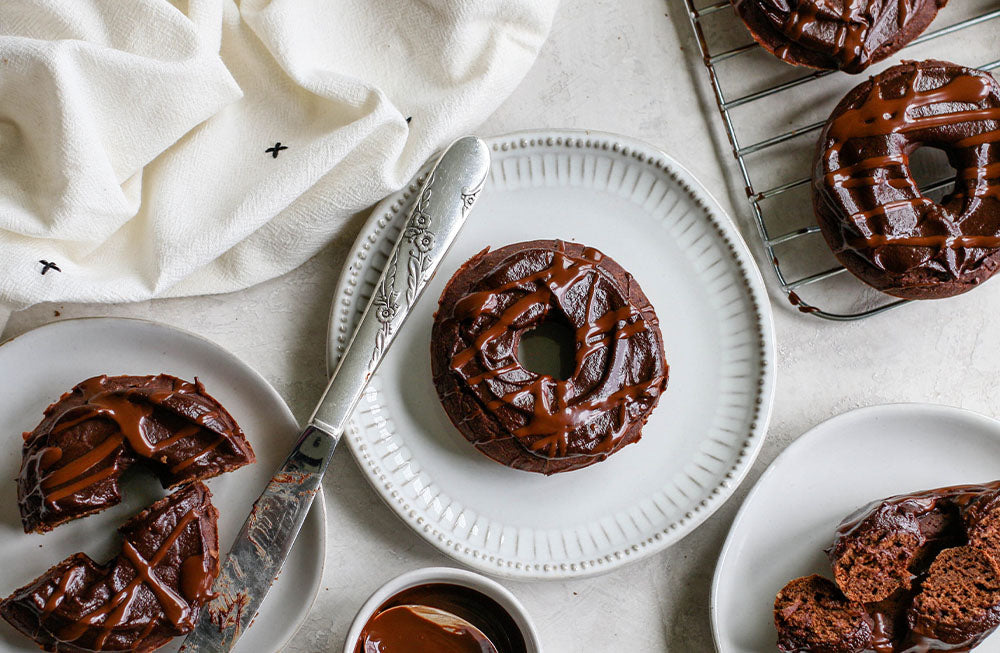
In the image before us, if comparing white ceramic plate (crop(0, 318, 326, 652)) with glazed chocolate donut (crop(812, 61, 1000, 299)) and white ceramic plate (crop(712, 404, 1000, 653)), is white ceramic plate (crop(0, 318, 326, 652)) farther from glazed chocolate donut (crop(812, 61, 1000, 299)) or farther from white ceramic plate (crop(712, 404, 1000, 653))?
glazed chocolate donut (crop(812, 61, 1000, 299))

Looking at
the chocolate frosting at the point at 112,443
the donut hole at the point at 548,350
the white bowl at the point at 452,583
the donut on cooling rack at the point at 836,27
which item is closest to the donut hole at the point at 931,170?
the donut on cooling rack at the point at 836,27

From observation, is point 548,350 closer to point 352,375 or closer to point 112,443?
point 352,375

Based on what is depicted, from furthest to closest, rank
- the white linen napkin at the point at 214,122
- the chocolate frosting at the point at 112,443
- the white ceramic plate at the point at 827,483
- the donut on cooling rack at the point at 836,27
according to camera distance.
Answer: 1. the white ceramic plate at the point at 827,483
2. the donut on cooling rack at the point at 836,27
3. the white linen napkin at the point at 214,122
4. the chocolate frosting at the point at 112,443

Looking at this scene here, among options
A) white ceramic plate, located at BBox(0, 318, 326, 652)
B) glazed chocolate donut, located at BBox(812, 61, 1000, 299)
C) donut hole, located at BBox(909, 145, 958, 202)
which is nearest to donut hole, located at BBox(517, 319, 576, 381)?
white ceramic plate, located at BBox(0, 318, 326, 652)

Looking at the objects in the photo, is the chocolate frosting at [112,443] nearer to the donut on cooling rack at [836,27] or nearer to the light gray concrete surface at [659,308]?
the light gray concrete surface at [659,308]

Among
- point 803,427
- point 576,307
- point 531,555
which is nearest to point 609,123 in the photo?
point 576,307

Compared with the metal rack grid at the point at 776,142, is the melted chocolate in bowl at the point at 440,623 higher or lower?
lower
